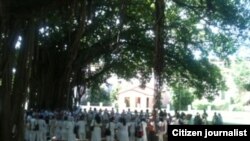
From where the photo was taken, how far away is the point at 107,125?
21.3m

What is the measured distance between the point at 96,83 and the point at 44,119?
13012mm

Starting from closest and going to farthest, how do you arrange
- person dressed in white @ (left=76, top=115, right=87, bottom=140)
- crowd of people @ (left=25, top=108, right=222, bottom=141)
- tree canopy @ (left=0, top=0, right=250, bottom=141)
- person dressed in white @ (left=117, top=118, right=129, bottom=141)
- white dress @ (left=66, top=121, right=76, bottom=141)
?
white dress @ (left=66, top=121, right=76, bottom=141)
crowd of people @ (left=25, top=108, right=222, bottom=141)
person dressed in white @ (left=117, top=118, right=129, bottom=141)
person dressed in white @ (left=76, top=115, right=87, bottom=140)
tree canopy @ (left=0, top=0, right=250, bottom=141)

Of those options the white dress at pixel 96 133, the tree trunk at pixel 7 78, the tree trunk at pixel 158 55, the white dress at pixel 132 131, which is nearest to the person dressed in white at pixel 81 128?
the white dress at pixel 96 133

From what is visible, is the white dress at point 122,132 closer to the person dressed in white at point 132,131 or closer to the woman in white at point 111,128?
the woman in white at point 111,128

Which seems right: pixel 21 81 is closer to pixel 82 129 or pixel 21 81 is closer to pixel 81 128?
pixel 81 128

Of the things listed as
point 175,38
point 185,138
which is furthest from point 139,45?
point 185,138

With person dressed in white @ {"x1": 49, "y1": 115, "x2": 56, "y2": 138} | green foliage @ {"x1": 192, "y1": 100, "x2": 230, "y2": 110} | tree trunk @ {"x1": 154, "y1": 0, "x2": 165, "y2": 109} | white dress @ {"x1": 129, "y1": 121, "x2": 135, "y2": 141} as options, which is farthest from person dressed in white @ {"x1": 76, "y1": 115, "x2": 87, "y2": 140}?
A: green foliage @ {"x1": 192, "y1": 100, "x2": 230, "y2": 110}

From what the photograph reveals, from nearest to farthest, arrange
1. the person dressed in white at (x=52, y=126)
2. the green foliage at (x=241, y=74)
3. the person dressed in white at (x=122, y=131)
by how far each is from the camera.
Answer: the person dressed in white at (x=122, y=131) < the person dressed in white at (x=52, y=126) < the green foliage at (x=241, y=74)

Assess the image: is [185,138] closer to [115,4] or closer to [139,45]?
[115,4]

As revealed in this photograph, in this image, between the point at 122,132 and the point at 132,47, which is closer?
the point at 122,132

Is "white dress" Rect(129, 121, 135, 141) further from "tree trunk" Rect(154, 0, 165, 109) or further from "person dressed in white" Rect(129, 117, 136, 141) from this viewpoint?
"tree trunk" Rect(154, 0, 165, 109)

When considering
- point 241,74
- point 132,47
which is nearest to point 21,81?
point 132,47

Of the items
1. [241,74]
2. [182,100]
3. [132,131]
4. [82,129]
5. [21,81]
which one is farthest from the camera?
[241,74]

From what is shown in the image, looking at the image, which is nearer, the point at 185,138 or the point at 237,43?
the point at 185,138
